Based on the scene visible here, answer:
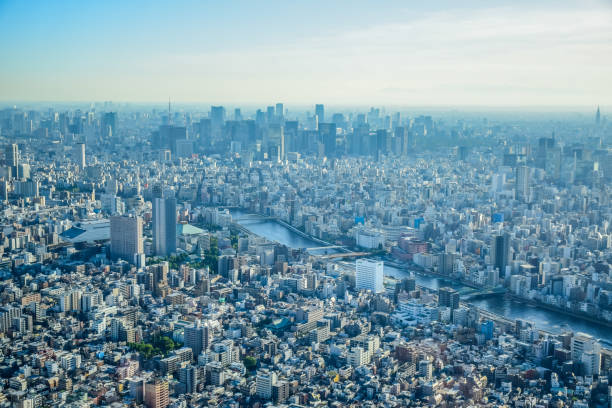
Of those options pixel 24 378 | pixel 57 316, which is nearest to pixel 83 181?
pixel 57 316

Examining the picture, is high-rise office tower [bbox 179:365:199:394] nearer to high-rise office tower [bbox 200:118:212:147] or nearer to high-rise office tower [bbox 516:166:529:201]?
high-rise office tower [bbox 516:166:529:201]

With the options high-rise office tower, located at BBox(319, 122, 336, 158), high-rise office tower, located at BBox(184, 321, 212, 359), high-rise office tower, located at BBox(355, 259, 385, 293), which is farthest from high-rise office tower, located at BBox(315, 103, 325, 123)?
high-rise office tower, located at BBox(184, 321, 212, 359)

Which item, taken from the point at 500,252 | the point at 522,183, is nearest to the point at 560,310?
the point at 500,252

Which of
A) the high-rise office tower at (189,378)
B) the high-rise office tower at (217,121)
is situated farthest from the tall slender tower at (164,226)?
the high-rise office tower at (217,121)

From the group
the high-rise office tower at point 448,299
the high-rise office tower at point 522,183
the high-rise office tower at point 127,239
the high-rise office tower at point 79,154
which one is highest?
the high-rise office tower at point 79,154

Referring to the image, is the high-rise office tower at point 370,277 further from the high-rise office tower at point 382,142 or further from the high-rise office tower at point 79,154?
the high-rise office tower at point 382,142
